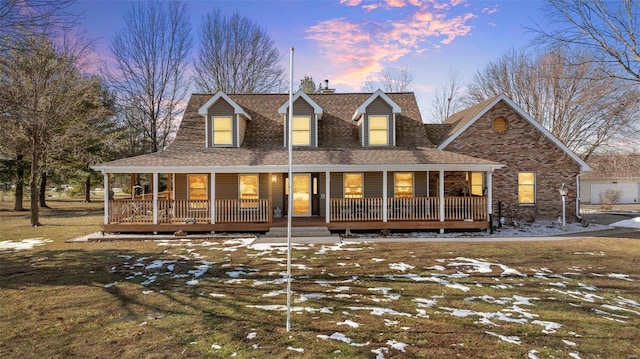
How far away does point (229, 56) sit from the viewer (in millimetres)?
28469

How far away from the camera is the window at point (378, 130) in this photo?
54.2 feet

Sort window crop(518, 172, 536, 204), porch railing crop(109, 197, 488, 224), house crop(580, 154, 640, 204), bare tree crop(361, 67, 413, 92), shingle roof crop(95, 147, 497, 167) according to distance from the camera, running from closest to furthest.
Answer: shingle roof crop(95, 147, 497, 167) → porch railing crop(109, 197, 488, 224) → window crop(518, 172, 536, 204) → house crop(580, 154, 640, 204) → bare tree crop(361, 67, 413, 92)

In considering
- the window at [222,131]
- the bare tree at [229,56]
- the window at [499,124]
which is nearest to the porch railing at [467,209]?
the window at [499,124]

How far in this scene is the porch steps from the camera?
1295 cm

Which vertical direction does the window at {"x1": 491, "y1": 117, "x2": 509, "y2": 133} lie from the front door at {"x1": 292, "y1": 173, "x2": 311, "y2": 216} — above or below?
above

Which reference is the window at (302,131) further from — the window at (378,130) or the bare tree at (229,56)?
the bare tree at (229,56)

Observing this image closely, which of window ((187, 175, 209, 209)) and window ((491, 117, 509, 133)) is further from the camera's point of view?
window ((491, 117, 509, 133))

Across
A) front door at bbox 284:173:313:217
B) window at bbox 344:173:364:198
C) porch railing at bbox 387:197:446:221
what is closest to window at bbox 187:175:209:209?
front door at bbox 284:173:313:217

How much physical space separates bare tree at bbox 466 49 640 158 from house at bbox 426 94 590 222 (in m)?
2.19

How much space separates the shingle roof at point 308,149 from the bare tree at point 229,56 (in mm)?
10333

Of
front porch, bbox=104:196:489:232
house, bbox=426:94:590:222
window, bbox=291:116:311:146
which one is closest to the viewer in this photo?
front porch, bbox=104:196:489:232

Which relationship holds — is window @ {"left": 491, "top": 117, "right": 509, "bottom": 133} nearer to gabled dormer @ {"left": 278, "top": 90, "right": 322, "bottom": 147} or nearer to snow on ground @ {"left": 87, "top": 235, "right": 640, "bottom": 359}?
snow on ground @ {"left": 87, "top": 235, "right": 640, "bottom": 359}

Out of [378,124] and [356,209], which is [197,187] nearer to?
[356,209]

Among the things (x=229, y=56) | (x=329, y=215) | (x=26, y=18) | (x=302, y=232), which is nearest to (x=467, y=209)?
(x=329, y=215)
